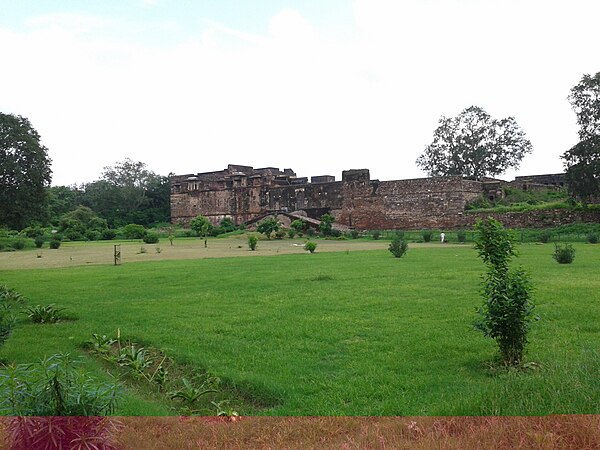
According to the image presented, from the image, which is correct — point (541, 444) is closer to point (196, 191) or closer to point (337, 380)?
point (337, 380)

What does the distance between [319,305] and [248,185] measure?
32523 mm

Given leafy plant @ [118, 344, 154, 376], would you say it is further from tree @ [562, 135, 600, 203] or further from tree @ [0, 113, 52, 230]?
tree @ [562, 135, 600, 203]

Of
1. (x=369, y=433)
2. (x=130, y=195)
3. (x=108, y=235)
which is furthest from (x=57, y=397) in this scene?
(x=130, y=195)

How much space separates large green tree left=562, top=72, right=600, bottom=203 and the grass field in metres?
12.8

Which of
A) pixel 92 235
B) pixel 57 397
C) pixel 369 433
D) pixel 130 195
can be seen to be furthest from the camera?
pixel 130 195

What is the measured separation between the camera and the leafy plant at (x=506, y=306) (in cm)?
387

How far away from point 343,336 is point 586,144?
19091 mm

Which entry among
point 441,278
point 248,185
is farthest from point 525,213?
point 248,185

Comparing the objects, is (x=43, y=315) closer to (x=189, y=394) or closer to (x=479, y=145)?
(x=189, y=394)

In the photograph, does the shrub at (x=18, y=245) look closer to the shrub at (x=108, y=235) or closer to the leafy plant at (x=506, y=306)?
the shrub at (x=108, y=235)

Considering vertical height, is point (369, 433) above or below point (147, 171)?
below

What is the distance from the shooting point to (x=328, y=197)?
34.9 m

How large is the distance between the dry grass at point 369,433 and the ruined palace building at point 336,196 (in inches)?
1050

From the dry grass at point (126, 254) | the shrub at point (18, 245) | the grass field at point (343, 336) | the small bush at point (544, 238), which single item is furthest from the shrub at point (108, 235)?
the small bush at point (544, 238)
